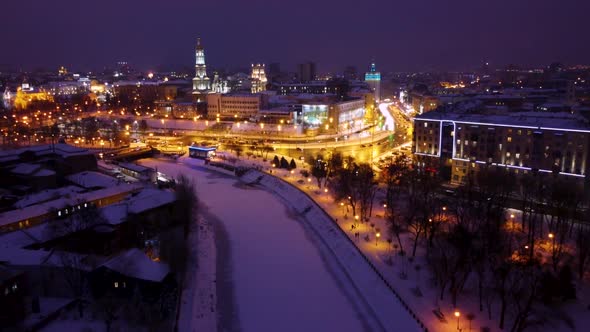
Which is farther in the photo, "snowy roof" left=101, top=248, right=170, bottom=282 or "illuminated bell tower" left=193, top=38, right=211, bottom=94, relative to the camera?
"illuminated bell tower" left=193, top=38, right=211, bottom=94

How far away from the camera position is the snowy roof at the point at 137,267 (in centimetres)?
1082

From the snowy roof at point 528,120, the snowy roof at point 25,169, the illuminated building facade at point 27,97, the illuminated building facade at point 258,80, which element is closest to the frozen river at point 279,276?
the snowy roof at point 25,169

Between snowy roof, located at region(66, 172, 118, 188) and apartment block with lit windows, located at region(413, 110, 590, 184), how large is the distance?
1554cm

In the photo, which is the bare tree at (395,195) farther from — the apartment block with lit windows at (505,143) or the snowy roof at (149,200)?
the snowy roof at (149,200)

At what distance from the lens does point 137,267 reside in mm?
11031

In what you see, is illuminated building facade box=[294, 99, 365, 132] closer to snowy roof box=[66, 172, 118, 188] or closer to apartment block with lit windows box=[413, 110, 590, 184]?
apartment block with lit windows box=[413, 110, 590, 184]

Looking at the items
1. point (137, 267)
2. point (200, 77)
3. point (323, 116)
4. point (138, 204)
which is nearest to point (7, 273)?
point (137, 267)

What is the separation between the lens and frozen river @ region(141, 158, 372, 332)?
1055 centimetres

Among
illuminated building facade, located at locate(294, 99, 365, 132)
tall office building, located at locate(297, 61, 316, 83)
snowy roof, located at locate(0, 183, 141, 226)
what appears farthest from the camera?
tall office building, located at locate(297, 61, 316, 83)

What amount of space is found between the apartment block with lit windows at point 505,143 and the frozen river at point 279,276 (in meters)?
9.15

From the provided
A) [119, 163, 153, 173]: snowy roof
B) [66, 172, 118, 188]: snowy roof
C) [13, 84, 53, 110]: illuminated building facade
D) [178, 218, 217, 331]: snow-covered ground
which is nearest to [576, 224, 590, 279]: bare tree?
[178, 218, 217, 331]: snow-covered ground

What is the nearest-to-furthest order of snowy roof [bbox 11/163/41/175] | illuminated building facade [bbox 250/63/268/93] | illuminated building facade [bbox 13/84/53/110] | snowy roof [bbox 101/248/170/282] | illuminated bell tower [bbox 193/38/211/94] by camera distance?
snowy roof [bbox 101/248/170/282] → snowy roof [bbox 11/163/41/175] → illuminated building facade [bbox 13/84/53/110] → illuminated bell tower [bbox 193/38/211/94] → illuminated building facade [bbox 250/63/268/93]

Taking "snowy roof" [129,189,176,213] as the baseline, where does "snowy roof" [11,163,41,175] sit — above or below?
above

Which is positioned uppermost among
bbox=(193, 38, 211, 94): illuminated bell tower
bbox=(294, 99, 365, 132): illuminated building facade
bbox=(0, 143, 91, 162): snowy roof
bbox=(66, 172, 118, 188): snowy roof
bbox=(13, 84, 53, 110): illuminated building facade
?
bbox=(193, 38, 211, 94): illuminated bell tower
